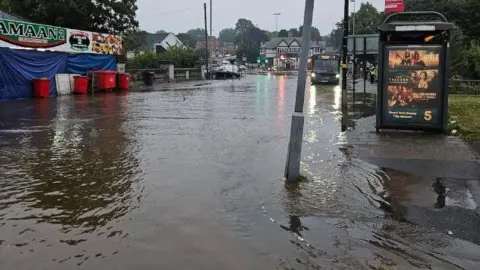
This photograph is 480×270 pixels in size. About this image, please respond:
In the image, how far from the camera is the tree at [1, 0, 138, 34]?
115ft

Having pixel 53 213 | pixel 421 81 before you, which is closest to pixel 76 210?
pixel 53 213

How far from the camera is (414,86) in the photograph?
1122 cm

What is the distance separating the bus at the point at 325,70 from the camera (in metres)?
41.3

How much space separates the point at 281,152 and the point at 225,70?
5012 centimetres

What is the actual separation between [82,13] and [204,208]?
108ft

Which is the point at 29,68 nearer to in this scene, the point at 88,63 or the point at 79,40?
the point at 79,40

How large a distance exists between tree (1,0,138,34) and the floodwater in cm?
2651

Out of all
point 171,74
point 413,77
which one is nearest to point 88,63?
point 171,74

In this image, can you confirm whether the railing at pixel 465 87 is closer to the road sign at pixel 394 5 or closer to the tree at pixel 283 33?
the road sign at pixel 394 5

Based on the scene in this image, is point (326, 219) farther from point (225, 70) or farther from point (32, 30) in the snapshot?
point (225, 70)

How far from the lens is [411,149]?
9539 mm

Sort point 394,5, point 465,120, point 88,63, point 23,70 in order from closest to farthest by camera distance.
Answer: point 465,120, point 394,5, point 23,70, point 88,63

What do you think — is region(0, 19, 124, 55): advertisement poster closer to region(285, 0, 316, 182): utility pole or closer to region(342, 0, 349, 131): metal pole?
region(342, 0, 349, 131): metal pole

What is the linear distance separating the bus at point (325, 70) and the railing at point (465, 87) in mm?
16809
